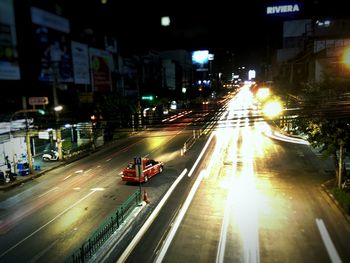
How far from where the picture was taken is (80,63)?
145ft

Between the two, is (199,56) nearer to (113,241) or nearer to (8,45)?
(8,45)

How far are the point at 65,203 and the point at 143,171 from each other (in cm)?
562

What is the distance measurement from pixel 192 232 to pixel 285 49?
88684mm

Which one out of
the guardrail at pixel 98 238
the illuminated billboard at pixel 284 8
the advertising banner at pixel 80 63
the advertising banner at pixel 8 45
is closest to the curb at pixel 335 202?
the guardrail at pixel 98 238

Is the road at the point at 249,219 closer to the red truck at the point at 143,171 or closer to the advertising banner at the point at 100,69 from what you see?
the red truck at the point at 143,171

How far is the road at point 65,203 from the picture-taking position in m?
14.0

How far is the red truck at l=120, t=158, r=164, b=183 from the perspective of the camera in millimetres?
22614

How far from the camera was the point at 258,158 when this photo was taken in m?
30.1

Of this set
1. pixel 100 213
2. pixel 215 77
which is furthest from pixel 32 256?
pixel 215 77

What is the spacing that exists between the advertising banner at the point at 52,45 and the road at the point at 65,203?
12540 mm

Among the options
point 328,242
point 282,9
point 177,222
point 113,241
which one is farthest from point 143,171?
point 282,9

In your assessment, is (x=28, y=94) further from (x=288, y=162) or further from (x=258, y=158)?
(x=288, y=162)

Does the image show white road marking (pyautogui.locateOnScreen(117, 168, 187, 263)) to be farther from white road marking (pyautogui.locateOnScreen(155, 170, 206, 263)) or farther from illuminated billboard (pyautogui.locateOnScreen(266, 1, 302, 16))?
illuminated billboard (pyautogui.locateOnScreen(266, 1, 302, 16))

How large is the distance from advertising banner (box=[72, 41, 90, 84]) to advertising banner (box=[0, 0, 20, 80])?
10.2 meters
